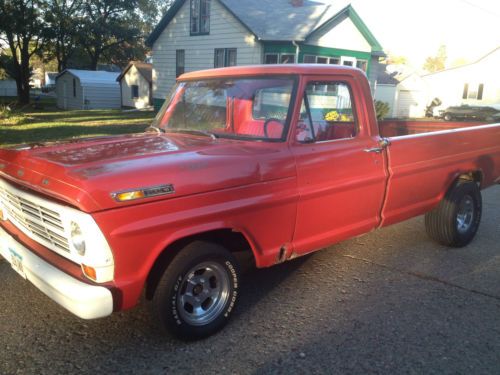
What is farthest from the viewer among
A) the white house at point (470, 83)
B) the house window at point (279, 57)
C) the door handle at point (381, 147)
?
the white house at point (470, 83)

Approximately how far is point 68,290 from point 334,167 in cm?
215

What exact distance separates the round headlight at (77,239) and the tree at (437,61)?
10998 cm

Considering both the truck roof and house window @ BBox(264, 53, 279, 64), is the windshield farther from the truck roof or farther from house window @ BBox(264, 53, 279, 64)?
house window @ BBox(264, 53, 279, 64)

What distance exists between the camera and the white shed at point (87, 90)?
99.4ft

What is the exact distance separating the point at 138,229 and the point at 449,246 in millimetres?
3852

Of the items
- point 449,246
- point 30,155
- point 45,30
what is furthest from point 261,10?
point 45,30

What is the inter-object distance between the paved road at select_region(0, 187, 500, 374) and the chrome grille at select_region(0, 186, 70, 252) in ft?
2.40

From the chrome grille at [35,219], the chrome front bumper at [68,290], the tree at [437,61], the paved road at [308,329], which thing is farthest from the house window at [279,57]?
the tree at [437,61]

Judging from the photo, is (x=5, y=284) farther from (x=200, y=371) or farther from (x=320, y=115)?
(x=320, y=115)

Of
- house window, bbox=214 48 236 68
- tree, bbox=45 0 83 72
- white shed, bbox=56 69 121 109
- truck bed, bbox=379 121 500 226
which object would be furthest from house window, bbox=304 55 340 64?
tree, bbox=45 0 83 72

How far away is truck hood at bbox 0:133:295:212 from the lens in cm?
263

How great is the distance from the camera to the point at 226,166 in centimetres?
308

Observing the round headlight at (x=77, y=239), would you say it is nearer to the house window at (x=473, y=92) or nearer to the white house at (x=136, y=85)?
the white house at (x=136, y=85)

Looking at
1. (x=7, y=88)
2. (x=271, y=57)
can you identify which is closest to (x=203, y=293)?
(x=271, y=57)
